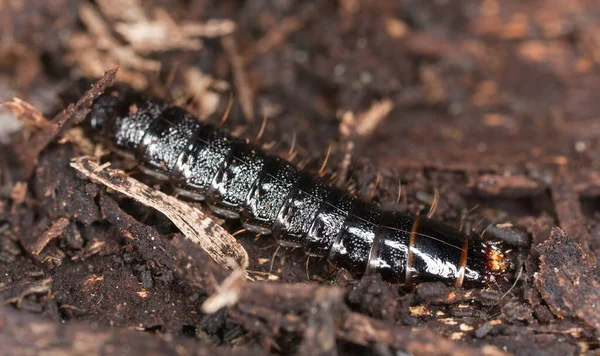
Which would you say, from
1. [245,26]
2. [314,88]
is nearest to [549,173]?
[314,88]

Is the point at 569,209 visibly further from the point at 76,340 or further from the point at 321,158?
the point at 76,340

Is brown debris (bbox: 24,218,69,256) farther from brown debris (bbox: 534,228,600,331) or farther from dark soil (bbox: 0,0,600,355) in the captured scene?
brown debris (bbox: 534,228,600,331)

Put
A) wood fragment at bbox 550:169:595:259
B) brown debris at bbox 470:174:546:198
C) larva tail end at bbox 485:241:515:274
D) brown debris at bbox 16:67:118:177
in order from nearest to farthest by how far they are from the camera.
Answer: larva tail end at bbox 485:241:515:274 < brown debris at bbox 16:67:118:177 < wood fragment at bbox 550:169:595:259 < brown debris at bbox 470:174:546:198

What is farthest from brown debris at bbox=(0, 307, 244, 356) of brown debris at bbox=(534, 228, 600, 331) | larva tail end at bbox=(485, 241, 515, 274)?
brown debris at bbox=(534, 228, 600, 331)

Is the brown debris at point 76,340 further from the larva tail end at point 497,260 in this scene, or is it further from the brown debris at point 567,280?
the brown debris at point 567,280

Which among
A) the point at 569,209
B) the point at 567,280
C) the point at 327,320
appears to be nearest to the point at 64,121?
the point at 327,320

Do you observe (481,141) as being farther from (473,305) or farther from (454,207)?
(473,305)

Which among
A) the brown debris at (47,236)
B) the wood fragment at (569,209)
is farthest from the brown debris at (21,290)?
the wood fragment at (569,209)
